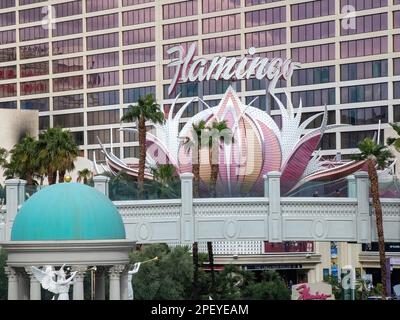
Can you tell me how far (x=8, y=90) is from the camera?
508 ft

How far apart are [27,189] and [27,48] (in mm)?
89669

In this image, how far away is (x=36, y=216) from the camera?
33438 mm

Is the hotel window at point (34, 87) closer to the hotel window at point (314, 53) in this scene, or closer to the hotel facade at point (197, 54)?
the hotel facade at point (197, 54)

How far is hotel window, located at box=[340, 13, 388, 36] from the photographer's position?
123 m

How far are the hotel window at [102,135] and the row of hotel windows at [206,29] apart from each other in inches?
455

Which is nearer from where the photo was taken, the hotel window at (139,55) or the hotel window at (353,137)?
the hotel window at (353,137)

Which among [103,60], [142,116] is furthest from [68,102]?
[142,116]

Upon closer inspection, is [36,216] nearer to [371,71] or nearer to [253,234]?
[253,234]

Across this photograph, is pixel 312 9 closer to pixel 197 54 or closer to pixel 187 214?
pixel 197 54

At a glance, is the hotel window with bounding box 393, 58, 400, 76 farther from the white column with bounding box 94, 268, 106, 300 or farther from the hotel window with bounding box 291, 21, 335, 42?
the white column with bounding box 94, 268, 106, 300

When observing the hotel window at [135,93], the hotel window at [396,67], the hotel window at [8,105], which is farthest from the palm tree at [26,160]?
the hotel window at [8,105]

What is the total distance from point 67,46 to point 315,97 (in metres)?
36.7

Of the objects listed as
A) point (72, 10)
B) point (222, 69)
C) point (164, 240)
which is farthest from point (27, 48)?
point (164, 240)

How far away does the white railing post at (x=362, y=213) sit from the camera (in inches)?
2467
